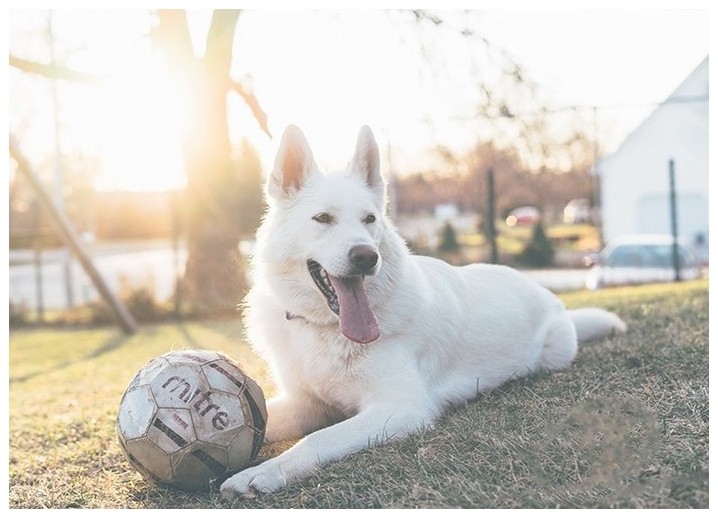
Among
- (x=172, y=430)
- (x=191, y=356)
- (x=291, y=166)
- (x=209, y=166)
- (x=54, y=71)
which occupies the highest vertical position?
(x=54, y=71)

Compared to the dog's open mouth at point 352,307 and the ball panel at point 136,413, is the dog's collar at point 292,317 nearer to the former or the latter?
the dog's open mouth at point 352,307

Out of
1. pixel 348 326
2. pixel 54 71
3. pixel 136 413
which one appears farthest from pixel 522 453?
pixel 54 71

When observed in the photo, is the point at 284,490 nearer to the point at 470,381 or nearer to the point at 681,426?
the point at 470,381

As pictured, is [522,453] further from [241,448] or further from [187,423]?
[187,423]

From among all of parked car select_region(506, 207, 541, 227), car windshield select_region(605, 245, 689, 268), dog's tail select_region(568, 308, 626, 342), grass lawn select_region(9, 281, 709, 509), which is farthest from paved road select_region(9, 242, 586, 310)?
parked car select_region(506, 207, 541, 227)

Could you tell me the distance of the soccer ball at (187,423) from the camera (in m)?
3.79

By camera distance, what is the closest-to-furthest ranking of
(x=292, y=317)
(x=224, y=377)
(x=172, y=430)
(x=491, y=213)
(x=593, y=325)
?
(x=172, y=430)
(x=224, y=377)
(x=292, y=317)
(x=593, y=325)
(x=491, y=213)

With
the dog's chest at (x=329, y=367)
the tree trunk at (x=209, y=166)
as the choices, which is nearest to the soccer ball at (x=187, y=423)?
the dog's chest at (x=329, y=367)

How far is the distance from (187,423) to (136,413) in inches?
11.0

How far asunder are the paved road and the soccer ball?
891cm

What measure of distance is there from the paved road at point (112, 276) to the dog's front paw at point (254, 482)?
9369 millimetres

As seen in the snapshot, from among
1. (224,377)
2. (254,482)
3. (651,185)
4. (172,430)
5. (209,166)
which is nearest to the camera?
(254,482)

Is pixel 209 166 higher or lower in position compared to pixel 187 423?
higher

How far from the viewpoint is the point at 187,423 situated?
3801 mm
